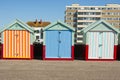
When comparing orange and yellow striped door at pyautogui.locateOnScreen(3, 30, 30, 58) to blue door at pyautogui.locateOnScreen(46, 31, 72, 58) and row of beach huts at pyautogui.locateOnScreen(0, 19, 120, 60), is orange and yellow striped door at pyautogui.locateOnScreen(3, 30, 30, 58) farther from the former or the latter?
blue door at pyautogui.locateOnScreen(46, 31, 72, 58)

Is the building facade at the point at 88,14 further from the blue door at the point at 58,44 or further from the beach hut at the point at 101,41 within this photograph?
the blue door at the point at 58,44

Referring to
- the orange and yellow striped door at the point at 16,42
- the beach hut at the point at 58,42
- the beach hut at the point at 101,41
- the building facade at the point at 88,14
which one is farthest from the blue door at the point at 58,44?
the building facade at the point at 88,14

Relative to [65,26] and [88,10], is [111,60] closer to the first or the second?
[65,26]

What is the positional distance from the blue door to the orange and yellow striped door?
1.38m

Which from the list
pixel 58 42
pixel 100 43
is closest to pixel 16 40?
pixel 58 42

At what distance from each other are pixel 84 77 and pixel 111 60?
8.08m

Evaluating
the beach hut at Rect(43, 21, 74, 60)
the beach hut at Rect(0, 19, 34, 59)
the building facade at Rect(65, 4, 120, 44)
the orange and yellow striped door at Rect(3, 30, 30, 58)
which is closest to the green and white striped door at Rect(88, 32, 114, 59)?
the beach hut at Rect(43, 21, 74, 60)

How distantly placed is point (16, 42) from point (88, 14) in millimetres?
110673

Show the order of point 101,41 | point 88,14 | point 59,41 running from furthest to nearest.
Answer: point 88,14, point 101,41, point 59,41

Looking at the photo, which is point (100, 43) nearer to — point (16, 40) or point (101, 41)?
point (101, 41)

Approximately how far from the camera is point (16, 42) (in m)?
Result: 21.9

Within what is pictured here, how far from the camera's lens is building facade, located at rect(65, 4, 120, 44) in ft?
429

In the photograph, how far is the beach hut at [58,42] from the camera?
71.7ft

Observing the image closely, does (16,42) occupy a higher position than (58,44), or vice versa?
(16,42)
